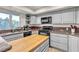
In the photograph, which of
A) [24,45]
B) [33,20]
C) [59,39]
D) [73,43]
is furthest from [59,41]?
[24,45]

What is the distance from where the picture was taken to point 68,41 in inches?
83.3

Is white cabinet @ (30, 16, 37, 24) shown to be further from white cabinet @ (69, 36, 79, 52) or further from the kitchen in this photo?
white cabinet @ (69, 36, 79, 52)

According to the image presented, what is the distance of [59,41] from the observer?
242cm

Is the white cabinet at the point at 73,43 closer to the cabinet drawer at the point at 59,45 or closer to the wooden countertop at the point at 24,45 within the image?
the cabinet drawer at the point at 59,45

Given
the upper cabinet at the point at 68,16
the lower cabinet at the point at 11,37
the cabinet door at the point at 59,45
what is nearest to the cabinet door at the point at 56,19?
the upper cabinet at the point at 68,16

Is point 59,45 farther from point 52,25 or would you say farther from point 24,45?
point 24,45

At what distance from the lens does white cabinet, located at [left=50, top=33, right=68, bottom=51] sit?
2.22 meters

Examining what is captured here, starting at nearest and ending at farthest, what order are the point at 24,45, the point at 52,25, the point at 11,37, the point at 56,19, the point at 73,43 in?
the point at 24,45 < the point at 73,43 < the point at 11,37 < the point at 56,19 < the point at 52,25

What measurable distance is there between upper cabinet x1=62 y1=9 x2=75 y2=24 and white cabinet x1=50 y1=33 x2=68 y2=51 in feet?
Result: 1.68

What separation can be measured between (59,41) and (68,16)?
800 mm

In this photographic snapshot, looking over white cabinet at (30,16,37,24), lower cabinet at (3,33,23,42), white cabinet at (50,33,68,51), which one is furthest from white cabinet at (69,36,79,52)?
white cabinet at (30,16,37,24)

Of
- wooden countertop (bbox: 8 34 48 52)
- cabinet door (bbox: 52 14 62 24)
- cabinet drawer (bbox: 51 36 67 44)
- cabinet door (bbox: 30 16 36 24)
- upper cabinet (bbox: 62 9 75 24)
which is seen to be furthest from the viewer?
cabinet door (bbox: 30 16 36 24)

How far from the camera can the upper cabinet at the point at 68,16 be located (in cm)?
238

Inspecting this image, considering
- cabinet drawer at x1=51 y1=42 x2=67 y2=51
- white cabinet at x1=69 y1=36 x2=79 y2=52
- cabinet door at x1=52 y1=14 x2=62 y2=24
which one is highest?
cabinet door at x1=52 y1=14 x2=62 y2=24
